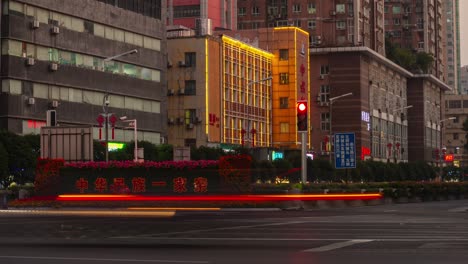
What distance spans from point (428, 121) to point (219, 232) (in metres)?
148

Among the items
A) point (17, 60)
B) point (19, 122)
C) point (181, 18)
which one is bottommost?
point (19, 122)

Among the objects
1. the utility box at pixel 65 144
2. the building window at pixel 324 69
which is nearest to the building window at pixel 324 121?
the building window at pixel 324 69

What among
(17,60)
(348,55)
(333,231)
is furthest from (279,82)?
(333,231)

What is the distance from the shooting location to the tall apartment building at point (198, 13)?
423 feet

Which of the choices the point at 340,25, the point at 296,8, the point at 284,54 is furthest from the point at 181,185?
the point at 296,8

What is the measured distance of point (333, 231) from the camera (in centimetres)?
2395

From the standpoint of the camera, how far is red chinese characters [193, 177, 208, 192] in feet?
138

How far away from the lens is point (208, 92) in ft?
323

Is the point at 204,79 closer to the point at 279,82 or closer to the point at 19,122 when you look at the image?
the point at 279,82

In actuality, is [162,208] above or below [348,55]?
below

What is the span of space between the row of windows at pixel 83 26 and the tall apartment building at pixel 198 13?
33.1 m

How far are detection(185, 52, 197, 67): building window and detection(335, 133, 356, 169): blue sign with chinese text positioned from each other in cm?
4464

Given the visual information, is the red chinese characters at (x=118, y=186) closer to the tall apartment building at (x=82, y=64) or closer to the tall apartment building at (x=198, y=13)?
the tall apartment building at (x=82, y=64)

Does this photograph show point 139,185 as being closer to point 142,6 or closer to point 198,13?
point 142,6
